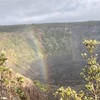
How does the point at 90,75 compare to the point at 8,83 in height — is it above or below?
above

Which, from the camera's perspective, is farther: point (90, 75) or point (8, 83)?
point (8, 83)

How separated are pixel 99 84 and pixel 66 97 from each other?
204 inches

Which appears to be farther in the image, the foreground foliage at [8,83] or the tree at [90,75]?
the foreground foliage at [8,83]

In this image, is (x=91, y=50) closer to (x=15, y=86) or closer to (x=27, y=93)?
(x=15, y=86)

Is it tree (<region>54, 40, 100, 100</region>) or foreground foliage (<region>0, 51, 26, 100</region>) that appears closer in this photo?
tree (<region>54, 40, 100, 100</region>)

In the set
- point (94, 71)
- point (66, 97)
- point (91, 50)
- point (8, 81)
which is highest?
point (91, 50)

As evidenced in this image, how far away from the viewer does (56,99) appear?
478ft

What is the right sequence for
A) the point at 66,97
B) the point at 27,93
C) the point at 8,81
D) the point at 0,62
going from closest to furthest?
the point at 66,97 → the point at 0,62 → the point at 8,81 → the point at 27,93

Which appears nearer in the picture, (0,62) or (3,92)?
(0,62)

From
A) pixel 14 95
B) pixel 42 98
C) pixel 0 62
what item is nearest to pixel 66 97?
pixel 0 62

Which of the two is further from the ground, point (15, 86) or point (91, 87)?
point (91, 87)

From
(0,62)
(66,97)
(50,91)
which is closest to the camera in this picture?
(66,97)

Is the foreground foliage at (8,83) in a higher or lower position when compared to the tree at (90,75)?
lower

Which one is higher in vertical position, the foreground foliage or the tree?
the tree
